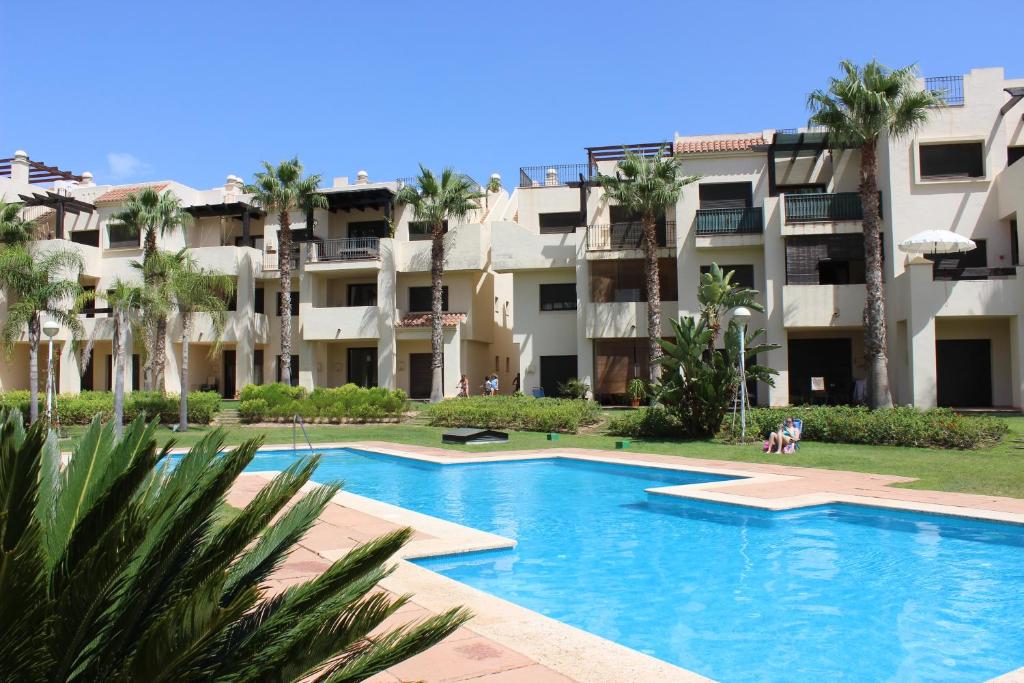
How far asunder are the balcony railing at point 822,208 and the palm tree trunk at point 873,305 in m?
3.02

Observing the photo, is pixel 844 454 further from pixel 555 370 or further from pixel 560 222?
pixel 560 222

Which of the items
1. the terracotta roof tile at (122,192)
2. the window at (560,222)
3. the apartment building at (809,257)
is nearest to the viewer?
the apartment building at (809,257)

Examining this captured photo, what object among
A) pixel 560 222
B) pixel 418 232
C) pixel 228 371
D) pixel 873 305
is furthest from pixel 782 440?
pixel 228 371

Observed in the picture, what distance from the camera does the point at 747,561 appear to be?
890 cm

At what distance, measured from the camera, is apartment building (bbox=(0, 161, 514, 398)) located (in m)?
32.7

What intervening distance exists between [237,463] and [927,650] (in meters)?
6.02

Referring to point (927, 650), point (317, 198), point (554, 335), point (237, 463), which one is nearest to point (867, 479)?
point (927, 650)

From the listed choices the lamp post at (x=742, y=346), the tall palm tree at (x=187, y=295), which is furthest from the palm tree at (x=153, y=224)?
the lamp post at (x=742, y=346)

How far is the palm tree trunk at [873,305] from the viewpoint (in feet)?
72.8

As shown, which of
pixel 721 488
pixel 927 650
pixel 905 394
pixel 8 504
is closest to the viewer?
pixel 8 504

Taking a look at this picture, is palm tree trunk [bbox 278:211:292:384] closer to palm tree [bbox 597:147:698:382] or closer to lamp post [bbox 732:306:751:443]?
palm tree [bbox 597:147:698:382]

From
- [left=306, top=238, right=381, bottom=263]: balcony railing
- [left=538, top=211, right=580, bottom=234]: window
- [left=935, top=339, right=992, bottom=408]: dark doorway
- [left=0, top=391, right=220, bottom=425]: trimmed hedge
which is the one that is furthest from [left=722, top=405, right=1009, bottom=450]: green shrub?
[left=306, top=238, right=381, bottom=263]: balcony railing

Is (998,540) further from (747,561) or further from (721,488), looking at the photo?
(721,488)

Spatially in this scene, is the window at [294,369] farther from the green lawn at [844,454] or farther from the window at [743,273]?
the window at [743,273]
